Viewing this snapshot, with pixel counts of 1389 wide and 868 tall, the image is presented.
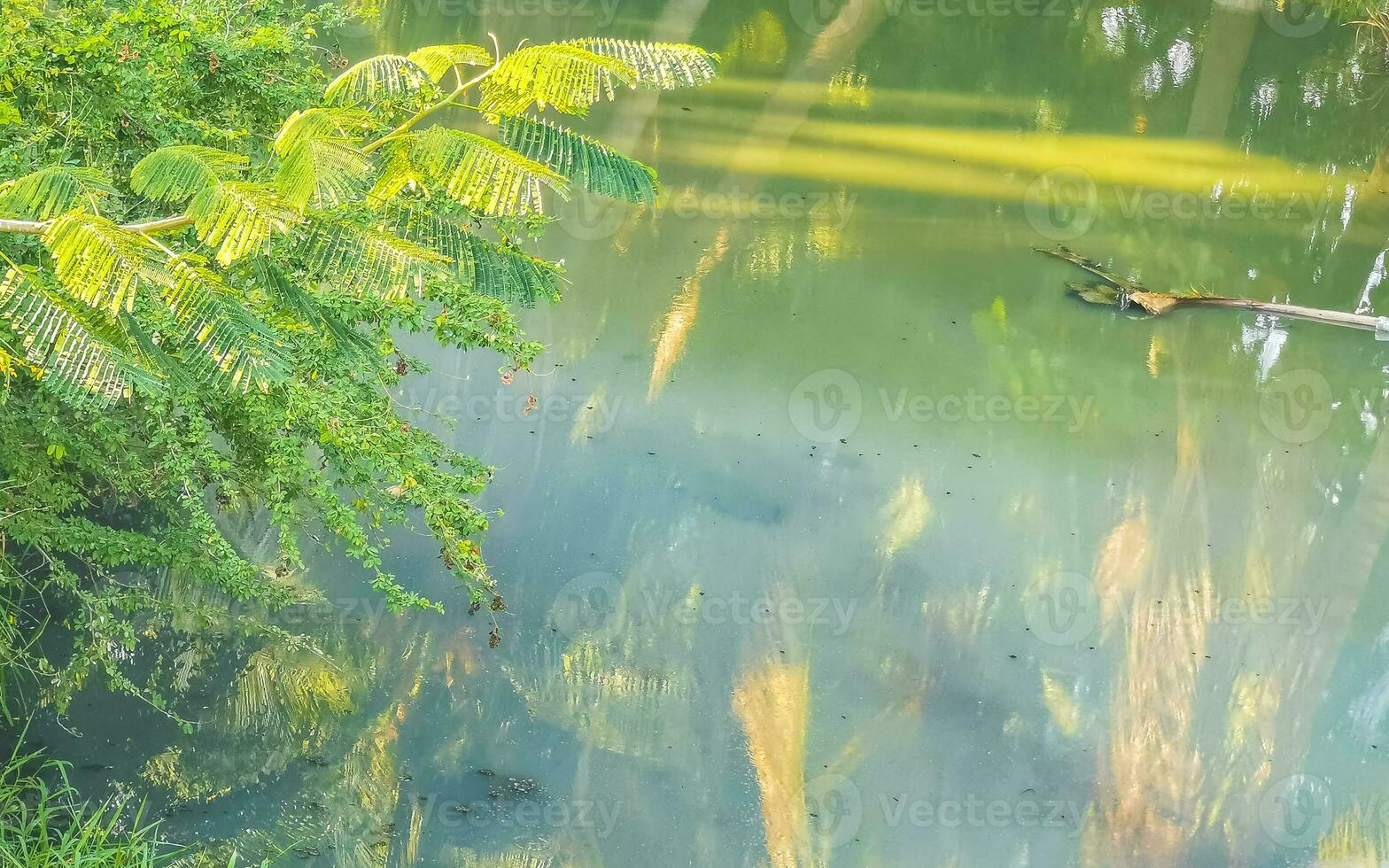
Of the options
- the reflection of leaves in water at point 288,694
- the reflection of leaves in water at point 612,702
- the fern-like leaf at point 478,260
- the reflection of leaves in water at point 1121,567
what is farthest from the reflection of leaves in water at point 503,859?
the reflection of leaves in water at point 1121,567

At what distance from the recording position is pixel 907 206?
5930mm

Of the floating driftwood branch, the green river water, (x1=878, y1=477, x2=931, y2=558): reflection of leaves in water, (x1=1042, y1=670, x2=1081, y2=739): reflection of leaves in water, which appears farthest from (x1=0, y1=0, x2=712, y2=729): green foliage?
the floating driftwood branch

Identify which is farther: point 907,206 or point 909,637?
point 907,206

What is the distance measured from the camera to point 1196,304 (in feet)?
17.9

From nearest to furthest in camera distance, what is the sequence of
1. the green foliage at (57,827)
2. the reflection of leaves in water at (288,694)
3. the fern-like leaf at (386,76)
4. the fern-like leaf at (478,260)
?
the fern-like leaf at (386,76), the fern-like leaf at (478,260), the green foliage at (57,827), the reflection of leaves in water at (288,694)

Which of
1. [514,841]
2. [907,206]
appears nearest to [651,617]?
[514,841]

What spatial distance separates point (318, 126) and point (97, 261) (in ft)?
1.26

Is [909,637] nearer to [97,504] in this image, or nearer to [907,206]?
[907,206]

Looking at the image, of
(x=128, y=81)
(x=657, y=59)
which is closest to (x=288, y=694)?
(x=128, y=81)

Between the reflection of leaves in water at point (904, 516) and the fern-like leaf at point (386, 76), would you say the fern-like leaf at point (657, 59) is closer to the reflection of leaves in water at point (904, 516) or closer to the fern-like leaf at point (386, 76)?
the fern-like leaf at point (386, 76)

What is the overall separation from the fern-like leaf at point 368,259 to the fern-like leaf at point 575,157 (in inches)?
12.8

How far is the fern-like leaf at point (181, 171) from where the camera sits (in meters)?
1.83

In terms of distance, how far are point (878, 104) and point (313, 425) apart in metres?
4.36

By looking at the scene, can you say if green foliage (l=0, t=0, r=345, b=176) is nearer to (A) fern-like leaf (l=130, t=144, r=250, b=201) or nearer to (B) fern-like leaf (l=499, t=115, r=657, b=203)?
(A) fern-like leaf (l=130, t=144, r=250, b=201)
